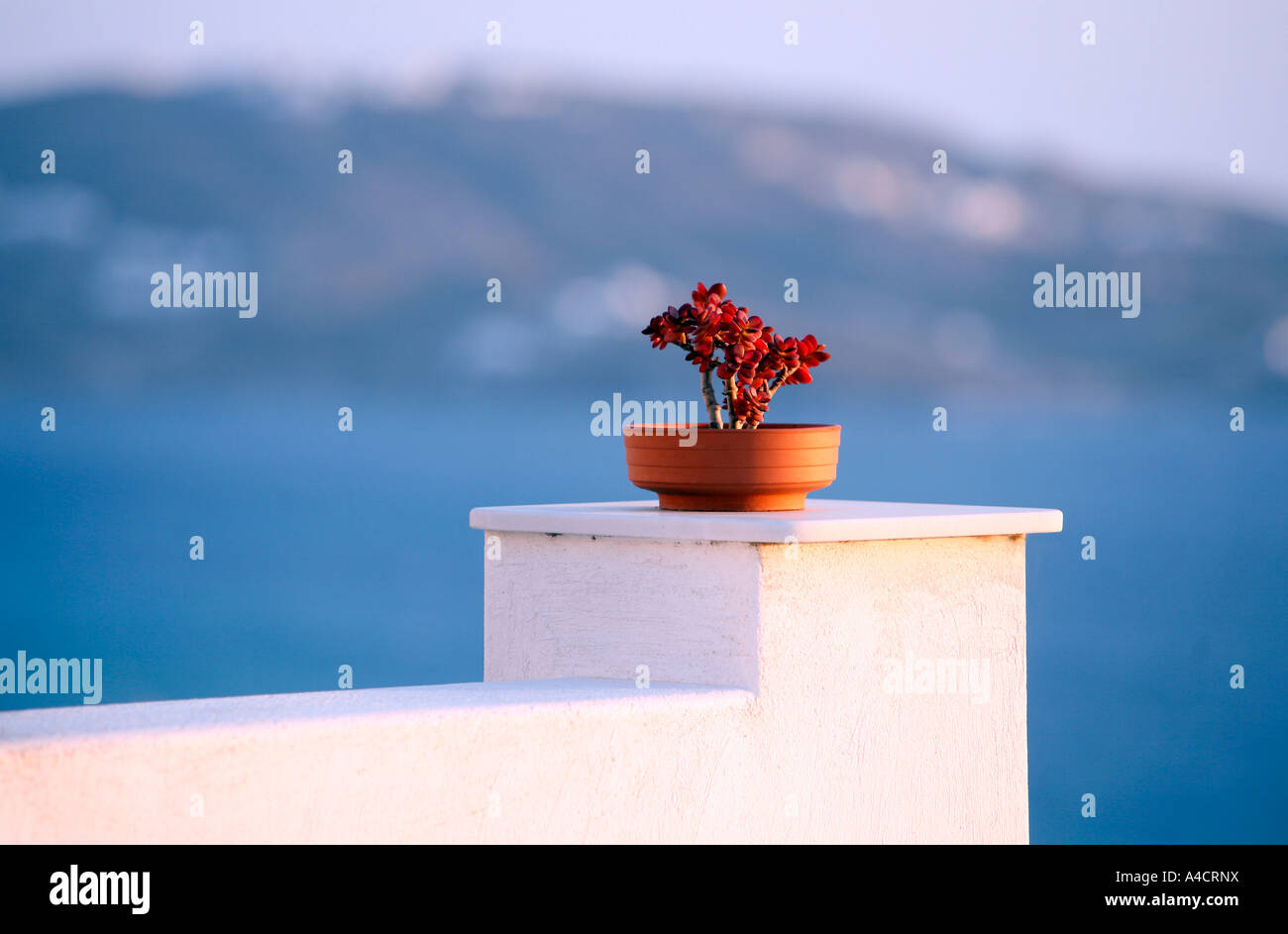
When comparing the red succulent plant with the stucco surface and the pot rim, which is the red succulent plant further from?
the stucco surface

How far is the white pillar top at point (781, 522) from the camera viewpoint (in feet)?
10.3

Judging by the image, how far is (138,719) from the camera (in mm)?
Answer: 2549

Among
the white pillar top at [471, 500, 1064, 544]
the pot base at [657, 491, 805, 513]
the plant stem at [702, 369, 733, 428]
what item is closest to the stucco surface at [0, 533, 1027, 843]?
the white pillar top at [471, 500, 1064, 544]

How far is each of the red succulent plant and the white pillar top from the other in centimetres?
29

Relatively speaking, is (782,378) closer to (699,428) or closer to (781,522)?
(699,428)

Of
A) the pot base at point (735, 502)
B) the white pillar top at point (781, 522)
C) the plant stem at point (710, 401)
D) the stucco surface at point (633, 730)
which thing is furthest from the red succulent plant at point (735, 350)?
the stucco surface at point (633, 730)

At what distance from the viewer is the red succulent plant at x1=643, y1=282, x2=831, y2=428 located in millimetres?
3521

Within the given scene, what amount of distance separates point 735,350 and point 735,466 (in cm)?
27

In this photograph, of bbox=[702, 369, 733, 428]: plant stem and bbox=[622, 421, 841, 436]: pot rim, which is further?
bbox=[702, 369, 733, 428]: plant stem

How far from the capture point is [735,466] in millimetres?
3486

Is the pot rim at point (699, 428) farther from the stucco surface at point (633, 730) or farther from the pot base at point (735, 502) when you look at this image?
the stucco surface at point (633, 730)
